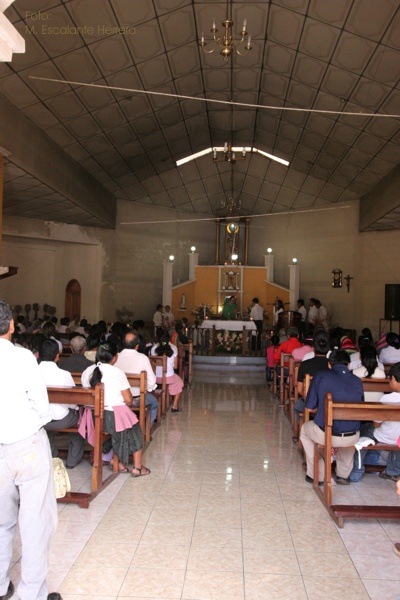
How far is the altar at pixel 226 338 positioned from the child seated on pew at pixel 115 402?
819 cm

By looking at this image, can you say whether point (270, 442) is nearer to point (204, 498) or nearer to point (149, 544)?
point (204, 498)

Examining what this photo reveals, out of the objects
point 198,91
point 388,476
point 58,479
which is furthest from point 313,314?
point 58,479

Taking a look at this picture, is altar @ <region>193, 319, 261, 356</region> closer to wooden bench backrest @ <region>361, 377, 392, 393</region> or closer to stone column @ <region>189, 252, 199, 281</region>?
stone column @ <region>189, 252, 199, 281</region>

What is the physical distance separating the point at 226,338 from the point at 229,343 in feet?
0.46

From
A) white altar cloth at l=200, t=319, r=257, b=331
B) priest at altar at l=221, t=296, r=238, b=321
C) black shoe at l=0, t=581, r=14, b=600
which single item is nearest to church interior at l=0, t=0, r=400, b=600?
black shoe at l=0, t=581, r=14, b=600

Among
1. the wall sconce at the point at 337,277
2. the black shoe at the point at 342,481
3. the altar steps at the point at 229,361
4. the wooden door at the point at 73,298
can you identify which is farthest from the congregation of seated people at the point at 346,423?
the wooden door at the point at 73,298

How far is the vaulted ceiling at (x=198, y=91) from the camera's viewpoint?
787 cm

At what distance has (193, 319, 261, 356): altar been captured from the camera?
13234 mm

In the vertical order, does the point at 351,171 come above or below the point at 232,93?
below

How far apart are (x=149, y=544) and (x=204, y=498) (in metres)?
0.98

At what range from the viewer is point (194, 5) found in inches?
333

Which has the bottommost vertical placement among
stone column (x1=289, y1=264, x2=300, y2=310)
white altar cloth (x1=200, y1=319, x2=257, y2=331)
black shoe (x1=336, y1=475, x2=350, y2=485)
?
black shoe (x1=336, y1=475, x2=350, y2=485)

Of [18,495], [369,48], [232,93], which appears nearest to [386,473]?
[18,495]

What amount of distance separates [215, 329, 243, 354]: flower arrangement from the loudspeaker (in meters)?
3.51
